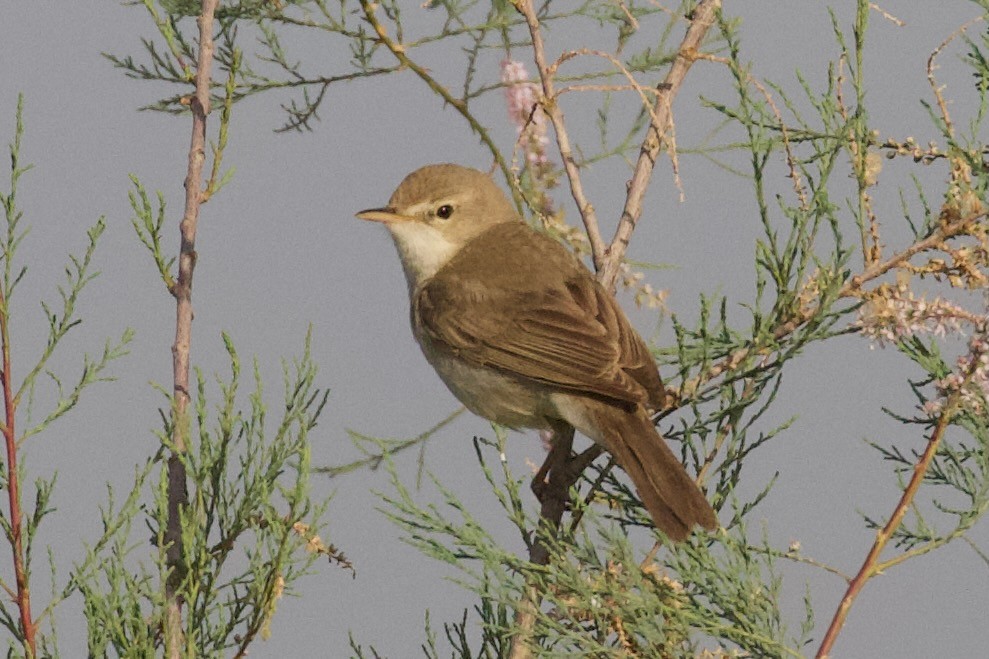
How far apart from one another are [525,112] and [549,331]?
0.73m

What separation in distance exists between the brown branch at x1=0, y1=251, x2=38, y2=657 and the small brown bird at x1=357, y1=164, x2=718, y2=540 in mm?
1556

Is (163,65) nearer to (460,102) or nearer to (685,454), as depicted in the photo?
(460,102)

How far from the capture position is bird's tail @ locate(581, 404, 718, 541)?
331cm

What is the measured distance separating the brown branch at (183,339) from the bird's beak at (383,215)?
146 cm

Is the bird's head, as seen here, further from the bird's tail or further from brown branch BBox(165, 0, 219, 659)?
brown branch BBox(165, 0, 219, 659)

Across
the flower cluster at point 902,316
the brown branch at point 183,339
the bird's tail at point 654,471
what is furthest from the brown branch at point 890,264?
the brown branch at point 183,339

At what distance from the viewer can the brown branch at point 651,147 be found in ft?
12.6

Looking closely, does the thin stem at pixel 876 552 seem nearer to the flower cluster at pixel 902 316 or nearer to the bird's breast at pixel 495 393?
the flower cluster at pixel 902 316

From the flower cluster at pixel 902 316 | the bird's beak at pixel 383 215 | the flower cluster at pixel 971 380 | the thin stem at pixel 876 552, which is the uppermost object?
the bird's beak at pixel 383 215

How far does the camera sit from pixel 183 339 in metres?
3.29

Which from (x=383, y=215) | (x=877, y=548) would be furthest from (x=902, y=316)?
(x=383, y=215)

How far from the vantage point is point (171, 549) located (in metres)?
3.23

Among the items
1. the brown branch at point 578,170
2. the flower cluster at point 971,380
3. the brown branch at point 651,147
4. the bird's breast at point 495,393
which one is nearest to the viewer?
the flower cluster at point 971,380

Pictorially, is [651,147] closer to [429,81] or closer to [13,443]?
[429,81]
